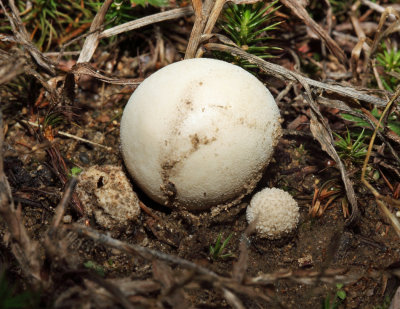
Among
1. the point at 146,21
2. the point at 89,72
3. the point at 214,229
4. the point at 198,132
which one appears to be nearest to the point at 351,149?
the point at 214,229

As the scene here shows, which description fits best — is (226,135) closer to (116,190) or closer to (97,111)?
(116,190)

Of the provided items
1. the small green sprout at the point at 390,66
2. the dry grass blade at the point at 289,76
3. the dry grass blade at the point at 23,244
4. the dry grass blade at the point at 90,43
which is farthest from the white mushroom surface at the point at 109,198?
the small green sprout at the point at 390,66

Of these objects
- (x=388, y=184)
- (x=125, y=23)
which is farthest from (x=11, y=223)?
(x=388, y=184)

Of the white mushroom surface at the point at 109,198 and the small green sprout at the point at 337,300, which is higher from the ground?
the white mushroom surface at the point at 109,198

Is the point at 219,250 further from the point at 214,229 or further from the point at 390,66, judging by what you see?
the point at 390,66

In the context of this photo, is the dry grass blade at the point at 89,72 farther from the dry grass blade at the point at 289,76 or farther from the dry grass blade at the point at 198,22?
the dry grass blade at the point at 289,76

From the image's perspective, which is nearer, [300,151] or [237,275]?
[237,275]

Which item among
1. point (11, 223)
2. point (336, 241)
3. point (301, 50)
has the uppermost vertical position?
point (301, 50)
